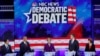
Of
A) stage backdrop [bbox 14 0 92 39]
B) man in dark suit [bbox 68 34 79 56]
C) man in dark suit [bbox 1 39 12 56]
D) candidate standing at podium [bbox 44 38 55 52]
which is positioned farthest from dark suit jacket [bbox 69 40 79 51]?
man in dark suit [bbox 1 39 12 56]

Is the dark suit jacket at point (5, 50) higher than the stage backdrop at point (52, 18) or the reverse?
the reverse

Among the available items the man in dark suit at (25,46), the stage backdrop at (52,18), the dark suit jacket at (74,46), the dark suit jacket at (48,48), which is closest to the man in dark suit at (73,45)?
the dark suit jacket at (74,46)

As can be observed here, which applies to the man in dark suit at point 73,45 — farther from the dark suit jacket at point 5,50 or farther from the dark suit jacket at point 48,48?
the dark suit jacket at point 5,50

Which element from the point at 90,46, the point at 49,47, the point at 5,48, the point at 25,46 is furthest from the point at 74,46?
the point at 5,48

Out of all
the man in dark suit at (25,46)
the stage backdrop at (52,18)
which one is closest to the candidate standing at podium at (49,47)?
the stage backdrop at (52,18)

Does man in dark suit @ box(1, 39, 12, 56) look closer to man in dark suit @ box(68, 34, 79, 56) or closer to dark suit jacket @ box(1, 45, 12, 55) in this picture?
A: dark suit jacket @ box(1, 45, 12, 55)

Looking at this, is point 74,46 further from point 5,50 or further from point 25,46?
point 5,50

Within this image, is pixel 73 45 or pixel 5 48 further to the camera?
pixel 5 48

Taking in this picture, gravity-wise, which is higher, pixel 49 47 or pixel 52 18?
pixel 52 18

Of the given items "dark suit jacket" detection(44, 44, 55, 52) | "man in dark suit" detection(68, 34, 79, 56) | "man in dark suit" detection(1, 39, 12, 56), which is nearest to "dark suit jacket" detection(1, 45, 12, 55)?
"man in dark suit" detection(1, 39, 12, 56)

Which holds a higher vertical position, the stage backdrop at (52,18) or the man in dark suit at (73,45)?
the stage backdrop at (52,18)

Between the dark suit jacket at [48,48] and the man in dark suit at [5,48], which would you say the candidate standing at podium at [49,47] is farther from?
the man in dark suit at [5,48]

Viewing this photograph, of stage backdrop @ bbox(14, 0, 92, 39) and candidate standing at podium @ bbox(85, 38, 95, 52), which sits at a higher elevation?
stage backdrop @ bbox(14, 0, 92, 39)

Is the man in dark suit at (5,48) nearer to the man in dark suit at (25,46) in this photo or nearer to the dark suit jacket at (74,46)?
the man in dark suit at (25,46)
